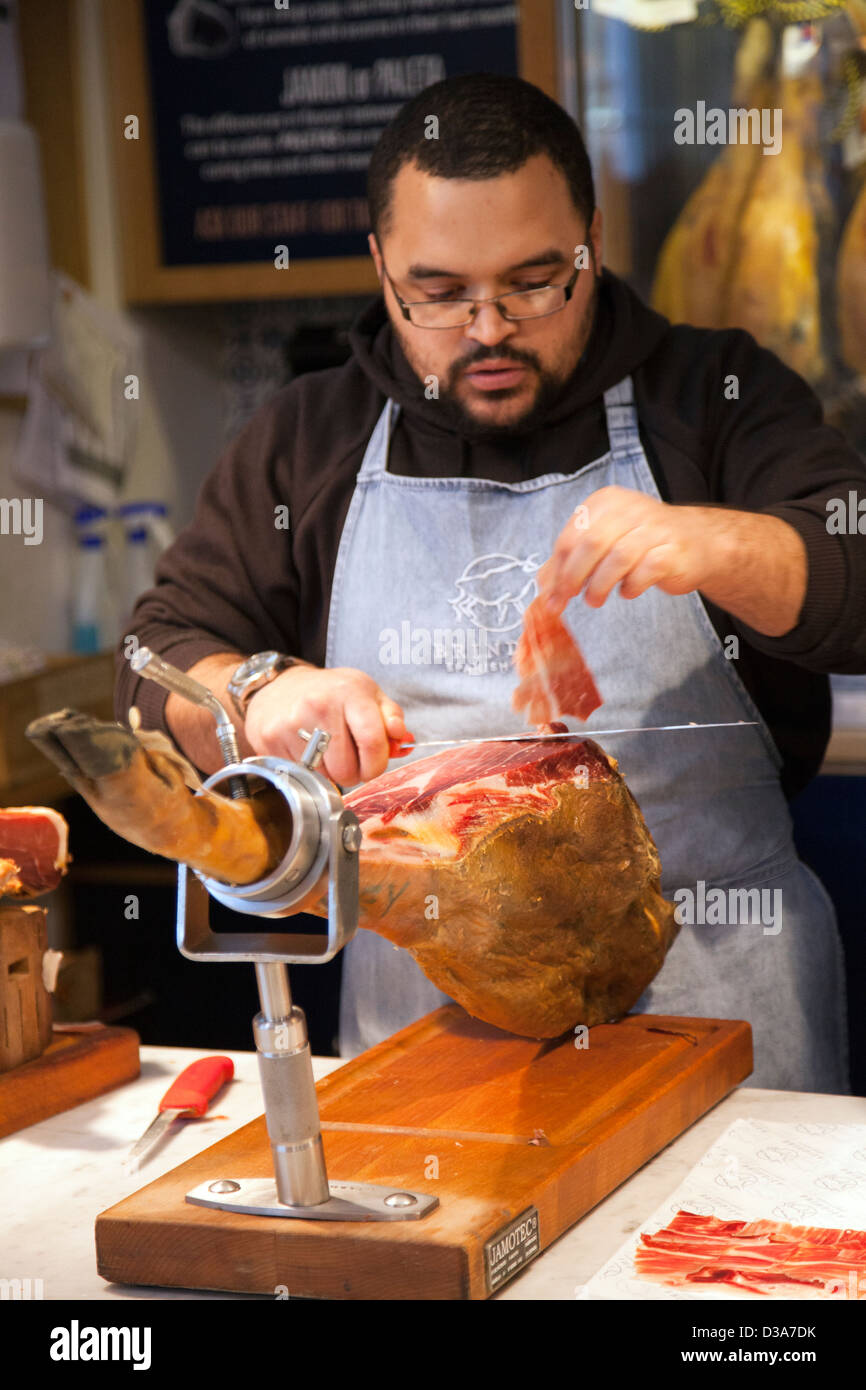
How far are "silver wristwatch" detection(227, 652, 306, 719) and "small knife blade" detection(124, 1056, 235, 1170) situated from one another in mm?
366

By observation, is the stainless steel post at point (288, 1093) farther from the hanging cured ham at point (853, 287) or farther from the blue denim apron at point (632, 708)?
the hanging cured ham at point (853, 287)

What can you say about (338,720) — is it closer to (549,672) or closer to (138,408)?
(549,672)

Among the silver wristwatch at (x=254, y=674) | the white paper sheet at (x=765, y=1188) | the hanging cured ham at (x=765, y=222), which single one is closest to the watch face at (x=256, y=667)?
the silver wristwatch at (x=254, y=674)

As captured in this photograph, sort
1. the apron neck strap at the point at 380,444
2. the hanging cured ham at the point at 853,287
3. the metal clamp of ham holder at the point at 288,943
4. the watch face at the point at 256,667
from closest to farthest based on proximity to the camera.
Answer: the metal clamp of ham holder at the point at 288,943, the watch face at the point at 256,667, the apron neck strap at the point at 380,444, the hanging cured ham at the point at 853,287

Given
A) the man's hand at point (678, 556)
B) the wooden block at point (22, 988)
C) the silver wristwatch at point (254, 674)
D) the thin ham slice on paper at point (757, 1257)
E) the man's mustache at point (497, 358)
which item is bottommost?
the thin ham slice on paper at point (757, 1257)

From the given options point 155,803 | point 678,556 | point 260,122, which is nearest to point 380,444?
point 678,556

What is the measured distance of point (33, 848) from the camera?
1706mm

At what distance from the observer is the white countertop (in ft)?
4.23

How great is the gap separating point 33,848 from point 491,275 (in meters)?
0.81

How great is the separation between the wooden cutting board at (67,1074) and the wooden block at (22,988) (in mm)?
20

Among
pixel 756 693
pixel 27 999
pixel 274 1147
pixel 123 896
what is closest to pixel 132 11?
pixel 123 896

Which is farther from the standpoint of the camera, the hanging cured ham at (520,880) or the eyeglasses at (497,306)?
the eyeglasses at (497,306)

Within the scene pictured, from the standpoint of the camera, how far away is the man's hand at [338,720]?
1.56 metres

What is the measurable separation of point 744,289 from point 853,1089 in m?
1.38
